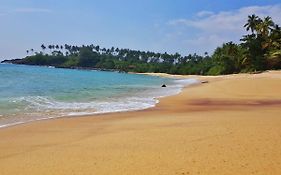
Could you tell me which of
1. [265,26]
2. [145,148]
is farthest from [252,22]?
[145,148]

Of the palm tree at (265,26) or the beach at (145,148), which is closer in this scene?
the beach at (145,148)

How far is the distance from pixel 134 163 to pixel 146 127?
427cm

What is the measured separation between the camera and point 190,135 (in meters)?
8.99

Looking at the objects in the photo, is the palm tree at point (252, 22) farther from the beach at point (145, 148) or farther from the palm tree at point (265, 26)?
the beach at point (145, 148)

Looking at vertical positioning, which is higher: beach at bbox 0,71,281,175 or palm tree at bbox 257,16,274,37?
palm tree at bbox 257,16,274,37


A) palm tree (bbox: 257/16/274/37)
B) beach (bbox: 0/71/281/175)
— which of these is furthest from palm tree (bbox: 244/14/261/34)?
beach (bbox: 0/71/281/175)

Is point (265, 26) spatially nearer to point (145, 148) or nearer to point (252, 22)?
point (252, 22)

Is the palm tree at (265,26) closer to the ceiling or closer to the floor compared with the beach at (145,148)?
closer to the ceiling

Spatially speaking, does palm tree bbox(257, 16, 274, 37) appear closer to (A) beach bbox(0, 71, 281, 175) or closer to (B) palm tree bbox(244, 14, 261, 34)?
(B) palm tree bbox(244, 14, 261, 34)

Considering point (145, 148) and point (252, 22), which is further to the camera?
point (252, 22)

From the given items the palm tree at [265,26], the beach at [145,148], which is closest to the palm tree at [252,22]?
the palm tree at [265,26]

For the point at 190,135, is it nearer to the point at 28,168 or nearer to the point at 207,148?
the point at 207,148

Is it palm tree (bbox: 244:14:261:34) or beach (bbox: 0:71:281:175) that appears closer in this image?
beach (bbox: 0:71:281:175)

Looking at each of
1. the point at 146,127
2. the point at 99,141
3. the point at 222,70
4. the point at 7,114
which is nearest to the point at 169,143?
the point at 99,141
